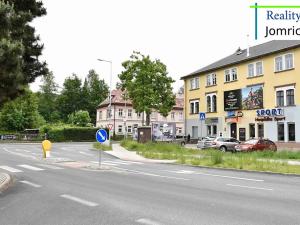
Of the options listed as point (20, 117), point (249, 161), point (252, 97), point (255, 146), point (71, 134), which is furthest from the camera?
point (20, 117)

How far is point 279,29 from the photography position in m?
33.7

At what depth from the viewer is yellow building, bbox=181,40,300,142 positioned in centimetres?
3506

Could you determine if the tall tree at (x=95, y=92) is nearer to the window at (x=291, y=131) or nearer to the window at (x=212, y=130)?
the window at (x=212, y=130)

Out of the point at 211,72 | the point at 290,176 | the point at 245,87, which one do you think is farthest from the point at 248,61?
the point at 290,176

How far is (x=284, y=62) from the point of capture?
36062 mm

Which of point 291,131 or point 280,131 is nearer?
point 291,131

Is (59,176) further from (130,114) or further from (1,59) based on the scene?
(130,114)

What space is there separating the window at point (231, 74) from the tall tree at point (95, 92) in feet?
214

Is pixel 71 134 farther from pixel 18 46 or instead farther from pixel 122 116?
pixel 18 46

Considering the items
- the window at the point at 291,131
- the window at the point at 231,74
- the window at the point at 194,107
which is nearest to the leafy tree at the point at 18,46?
the window at the point at 291,131

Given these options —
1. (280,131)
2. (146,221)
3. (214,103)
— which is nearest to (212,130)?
(214,103)

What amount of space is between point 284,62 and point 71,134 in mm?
37945

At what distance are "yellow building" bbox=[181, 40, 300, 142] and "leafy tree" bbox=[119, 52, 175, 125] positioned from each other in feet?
15.8

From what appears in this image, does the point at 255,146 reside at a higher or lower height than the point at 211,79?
lower
